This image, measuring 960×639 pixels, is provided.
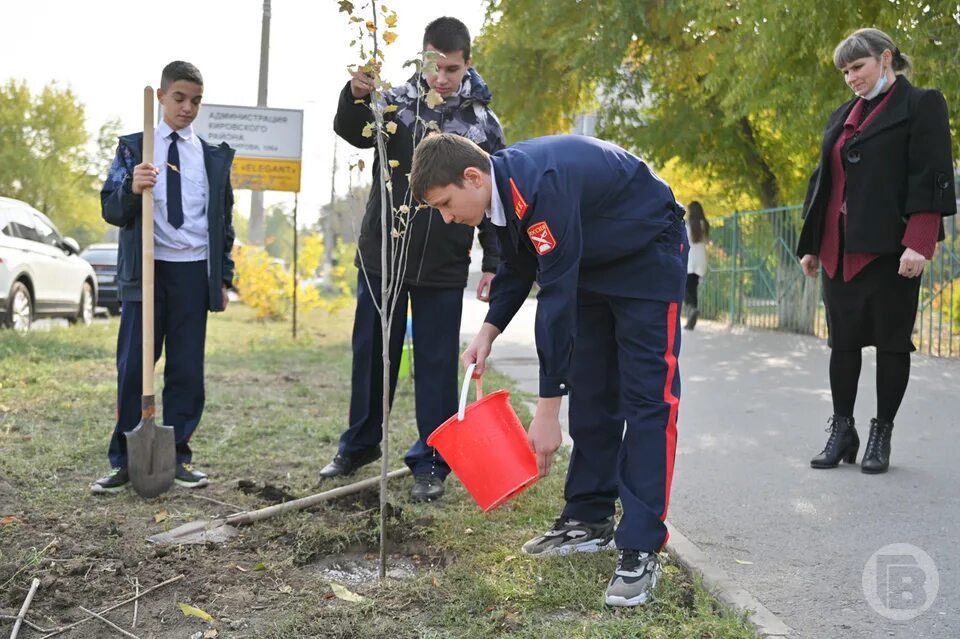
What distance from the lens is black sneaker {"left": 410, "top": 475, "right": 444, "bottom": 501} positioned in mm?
4320

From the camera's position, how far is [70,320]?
52.1 ft

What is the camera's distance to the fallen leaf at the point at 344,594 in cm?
312

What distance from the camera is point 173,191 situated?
14.7 ft

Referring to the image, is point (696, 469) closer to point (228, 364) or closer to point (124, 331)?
point (124, 331)

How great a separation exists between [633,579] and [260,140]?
10537mm

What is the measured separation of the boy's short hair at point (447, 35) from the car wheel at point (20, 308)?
9.56 meters

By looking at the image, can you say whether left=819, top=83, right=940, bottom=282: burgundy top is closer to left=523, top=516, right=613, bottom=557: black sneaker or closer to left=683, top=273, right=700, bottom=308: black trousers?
left=523, top=516, right=613, bottom=557: black sneaker

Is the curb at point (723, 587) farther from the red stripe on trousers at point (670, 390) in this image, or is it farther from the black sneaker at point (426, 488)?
the black sneaker at point (426, 488)

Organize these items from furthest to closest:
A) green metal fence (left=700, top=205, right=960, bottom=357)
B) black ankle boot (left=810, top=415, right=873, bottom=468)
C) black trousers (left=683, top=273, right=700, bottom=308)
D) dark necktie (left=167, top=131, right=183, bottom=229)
A: 1. black trousers (left=683, top=273, right=700, bottom=308)
2. green metal fence (left=700, top=205, right=960, bottom=357)
3. black ankle boot (left=810, top=415, right=873, bottom=468)
4. dark necktie (left=167, top=131, right=183, bottom=229)

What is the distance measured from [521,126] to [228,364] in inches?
224

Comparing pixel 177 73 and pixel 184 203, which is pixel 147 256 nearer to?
pixel 184 203

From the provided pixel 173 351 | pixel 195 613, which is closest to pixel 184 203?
Answer: pixel 173 351

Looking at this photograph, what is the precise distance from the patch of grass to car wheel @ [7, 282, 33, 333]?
6.87 meters

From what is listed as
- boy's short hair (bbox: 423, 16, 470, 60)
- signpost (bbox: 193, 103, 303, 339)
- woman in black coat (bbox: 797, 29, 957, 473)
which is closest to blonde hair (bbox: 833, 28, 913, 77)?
woman in black coat (bbox: 797, 29, 957, 473)
